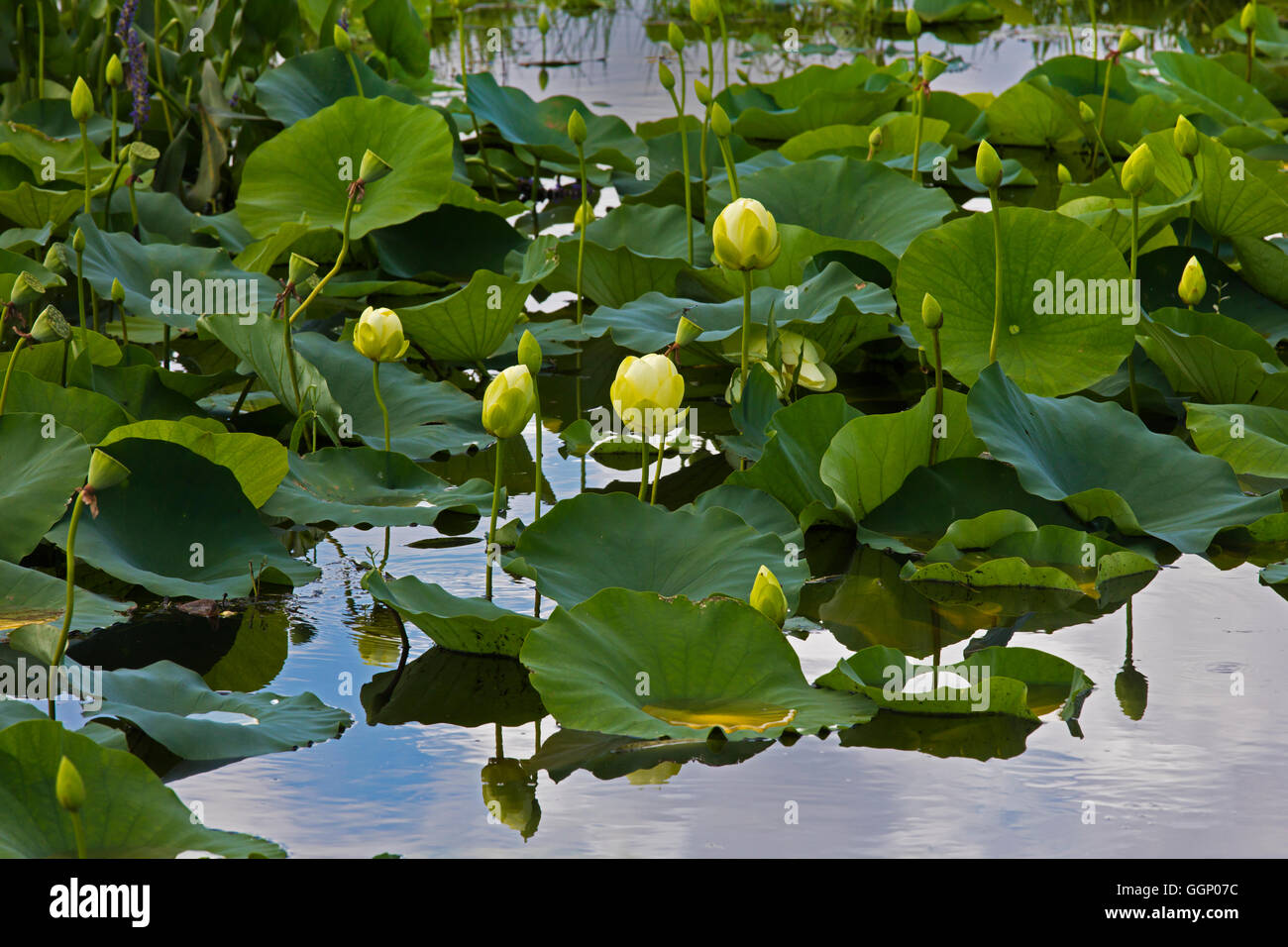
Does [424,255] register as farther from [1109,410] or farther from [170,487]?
[1109,410]

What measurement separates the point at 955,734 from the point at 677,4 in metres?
5.99

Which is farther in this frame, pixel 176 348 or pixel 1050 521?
pixel 176 348

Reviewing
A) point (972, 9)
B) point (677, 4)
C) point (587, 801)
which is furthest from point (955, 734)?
point (677, 4)

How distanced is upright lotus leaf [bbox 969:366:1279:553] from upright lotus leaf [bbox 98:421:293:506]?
761mm

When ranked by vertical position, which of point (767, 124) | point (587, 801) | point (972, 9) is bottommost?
point (587, 801)

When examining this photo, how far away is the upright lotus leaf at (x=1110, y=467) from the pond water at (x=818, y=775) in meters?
0.10

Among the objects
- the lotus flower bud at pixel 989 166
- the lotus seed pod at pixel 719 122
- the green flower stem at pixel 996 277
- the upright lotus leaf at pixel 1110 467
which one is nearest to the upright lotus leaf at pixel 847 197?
the lotus seed pod at pixel 719 122

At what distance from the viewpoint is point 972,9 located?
6020mm

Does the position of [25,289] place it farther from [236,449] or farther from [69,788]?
[69,788]

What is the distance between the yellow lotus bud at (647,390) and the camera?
1391 mm

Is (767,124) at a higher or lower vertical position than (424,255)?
higher

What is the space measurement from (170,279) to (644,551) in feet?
3.36

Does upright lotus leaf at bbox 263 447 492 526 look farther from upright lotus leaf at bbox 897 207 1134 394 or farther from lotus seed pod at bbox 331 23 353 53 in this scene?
lotus seed pod at bbox 331 23 353 53

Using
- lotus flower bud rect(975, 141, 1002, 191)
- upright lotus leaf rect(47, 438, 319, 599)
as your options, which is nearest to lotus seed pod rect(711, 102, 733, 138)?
lotus flower bud rect(975, 141, 1002, 191)
